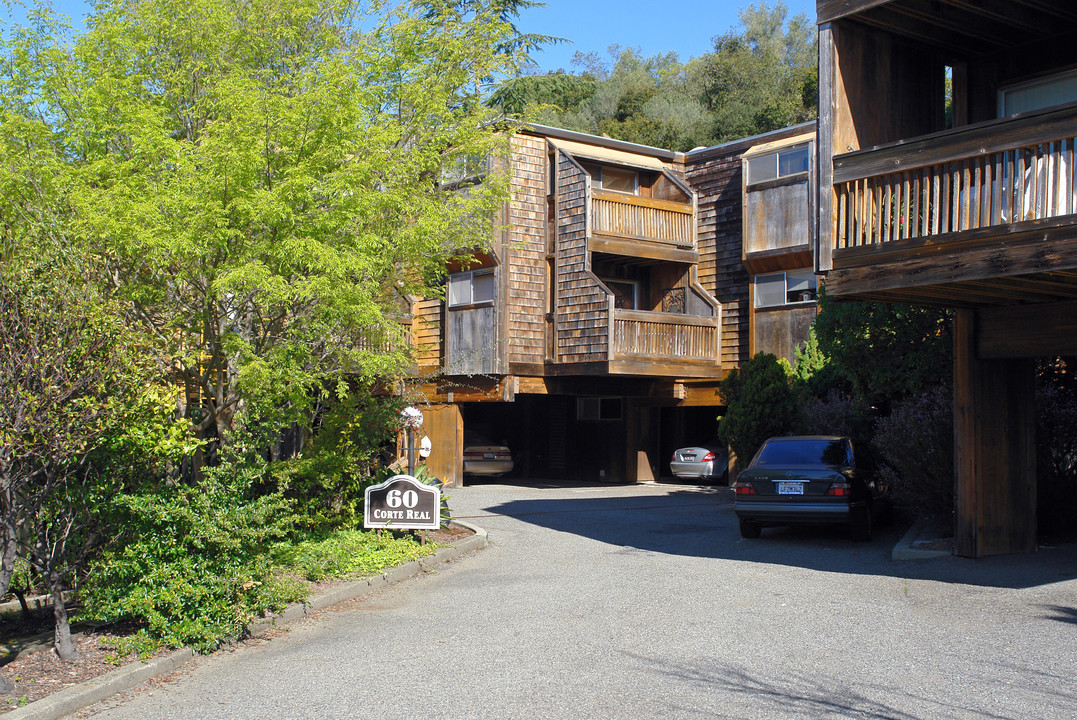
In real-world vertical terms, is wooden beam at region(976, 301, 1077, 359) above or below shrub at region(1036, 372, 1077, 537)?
above

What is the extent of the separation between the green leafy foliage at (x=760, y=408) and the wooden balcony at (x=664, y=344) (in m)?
2.45

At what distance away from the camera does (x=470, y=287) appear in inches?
978

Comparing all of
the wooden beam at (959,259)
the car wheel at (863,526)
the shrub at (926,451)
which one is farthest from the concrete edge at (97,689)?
the shrub at (926,451)

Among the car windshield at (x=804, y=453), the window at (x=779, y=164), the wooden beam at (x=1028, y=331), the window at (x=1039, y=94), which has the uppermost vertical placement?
the window at (x=779, y=164)

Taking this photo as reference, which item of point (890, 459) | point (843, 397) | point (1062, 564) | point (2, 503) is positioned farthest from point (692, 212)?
point (2, 503)

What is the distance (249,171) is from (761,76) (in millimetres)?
43763

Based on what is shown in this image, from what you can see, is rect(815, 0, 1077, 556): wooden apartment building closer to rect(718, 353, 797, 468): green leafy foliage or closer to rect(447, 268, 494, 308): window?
rect(718, 353, 797, 468): green leafy foliage

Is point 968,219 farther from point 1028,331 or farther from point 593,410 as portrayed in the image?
point 593,410

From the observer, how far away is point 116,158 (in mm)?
9867

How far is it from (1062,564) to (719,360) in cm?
1413

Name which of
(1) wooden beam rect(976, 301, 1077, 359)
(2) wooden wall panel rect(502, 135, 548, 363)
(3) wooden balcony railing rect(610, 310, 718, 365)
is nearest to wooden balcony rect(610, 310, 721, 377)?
(3) wooden balcony railing rect(610, 310, 718, 365)

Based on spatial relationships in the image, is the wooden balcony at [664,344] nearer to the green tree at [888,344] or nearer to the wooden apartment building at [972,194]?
the green tree at [888,344]

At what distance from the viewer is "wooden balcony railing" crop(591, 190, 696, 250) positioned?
23.7 m

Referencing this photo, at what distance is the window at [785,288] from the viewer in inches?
908
